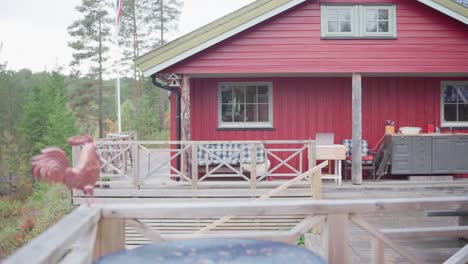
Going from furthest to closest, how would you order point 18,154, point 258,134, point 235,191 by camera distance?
point 18,154, point 258,134, point 235,191

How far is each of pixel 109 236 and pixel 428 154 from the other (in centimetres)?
847

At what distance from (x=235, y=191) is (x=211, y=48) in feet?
9.86

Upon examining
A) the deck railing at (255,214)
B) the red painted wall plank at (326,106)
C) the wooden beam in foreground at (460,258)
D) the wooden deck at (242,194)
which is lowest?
the wooden deck at (242,194)

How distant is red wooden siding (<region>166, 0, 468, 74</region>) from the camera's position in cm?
938

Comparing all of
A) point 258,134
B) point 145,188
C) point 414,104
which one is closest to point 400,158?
point 414,104

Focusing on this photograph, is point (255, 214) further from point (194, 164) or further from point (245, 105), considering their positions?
point (245, 105)

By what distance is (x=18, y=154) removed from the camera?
27.1 meters

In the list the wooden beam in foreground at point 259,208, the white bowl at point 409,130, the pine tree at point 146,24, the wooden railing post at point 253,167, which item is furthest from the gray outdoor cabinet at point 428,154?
the pine tree at point 146,24

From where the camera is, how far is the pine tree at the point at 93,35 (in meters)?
31.0

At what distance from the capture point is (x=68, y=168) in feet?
9.18

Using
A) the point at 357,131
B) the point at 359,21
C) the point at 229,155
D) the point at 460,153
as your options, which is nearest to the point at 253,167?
the point at 229,155

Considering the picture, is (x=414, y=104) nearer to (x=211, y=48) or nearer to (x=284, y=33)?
(x=284, y=33)

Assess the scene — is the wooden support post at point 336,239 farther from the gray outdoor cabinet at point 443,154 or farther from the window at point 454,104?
the window at point 454,104

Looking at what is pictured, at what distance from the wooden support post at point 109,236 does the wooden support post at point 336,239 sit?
4.35 ft
